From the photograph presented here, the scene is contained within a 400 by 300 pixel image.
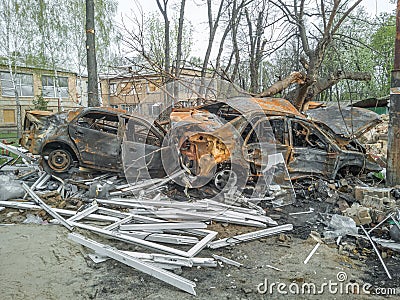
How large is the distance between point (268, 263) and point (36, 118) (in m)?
5.90

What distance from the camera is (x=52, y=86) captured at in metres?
27.6

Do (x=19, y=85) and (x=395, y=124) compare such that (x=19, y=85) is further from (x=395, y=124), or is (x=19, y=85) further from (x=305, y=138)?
(x=395, y=124)

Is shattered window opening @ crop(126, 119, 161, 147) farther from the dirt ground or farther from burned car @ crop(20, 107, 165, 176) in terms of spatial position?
the dirt ground

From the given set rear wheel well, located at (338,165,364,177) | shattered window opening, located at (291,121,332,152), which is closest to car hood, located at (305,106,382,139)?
shattered window opening, located at (291,121,332,152)

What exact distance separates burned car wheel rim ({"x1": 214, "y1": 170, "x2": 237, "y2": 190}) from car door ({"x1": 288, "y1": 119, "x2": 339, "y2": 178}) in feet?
4.63

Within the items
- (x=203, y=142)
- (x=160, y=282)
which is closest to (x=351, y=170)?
(x=203, y=142)

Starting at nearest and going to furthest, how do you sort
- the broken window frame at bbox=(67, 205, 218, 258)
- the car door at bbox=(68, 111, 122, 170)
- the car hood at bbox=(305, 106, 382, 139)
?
the broken window frame at bbox=(67, 205, 218, 258), the car door at bbox=(68, 111, 122, 170), the car hood at bbox=(305, 106, 382, 139)

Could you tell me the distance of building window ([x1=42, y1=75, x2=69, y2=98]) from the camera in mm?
26938

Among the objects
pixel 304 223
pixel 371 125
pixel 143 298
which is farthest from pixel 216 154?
pixel 371 125

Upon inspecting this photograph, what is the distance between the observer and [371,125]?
24.7ft

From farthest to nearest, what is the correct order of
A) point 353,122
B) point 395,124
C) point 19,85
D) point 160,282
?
point 19,85 → point 353,122 → point 395,124 → point 160,282

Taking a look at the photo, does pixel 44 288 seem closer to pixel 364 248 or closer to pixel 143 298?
pixel 143 298

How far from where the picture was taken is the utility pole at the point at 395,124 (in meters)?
6.02

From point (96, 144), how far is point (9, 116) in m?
21.2
